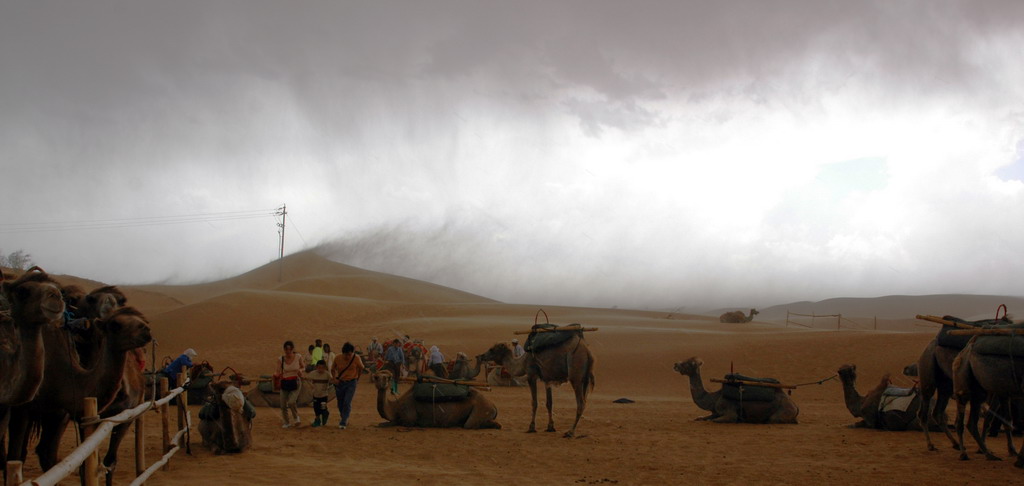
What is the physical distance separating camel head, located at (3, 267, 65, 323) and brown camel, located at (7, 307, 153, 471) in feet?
2.99

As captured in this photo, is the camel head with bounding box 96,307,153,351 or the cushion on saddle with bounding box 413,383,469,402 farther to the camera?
the cushion on saddle with bounding box 413,383,469,402

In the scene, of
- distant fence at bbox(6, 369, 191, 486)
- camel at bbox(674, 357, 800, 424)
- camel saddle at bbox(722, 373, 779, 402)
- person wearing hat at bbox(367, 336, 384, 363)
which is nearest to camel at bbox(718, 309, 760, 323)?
person wearing hat at bbox(367, 336, 384, 363)

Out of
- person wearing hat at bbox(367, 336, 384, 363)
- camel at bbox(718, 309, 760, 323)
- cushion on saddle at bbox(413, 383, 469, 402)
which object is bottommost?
person wearing hat at bbox(367, 336, 384, 363)

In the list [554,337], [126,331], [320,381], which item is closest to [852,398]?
[554,337]

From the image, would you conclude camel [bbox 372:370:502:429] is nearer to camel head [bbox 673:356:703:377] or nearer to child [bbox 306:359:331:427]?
child [bbox 306:359:331:427]

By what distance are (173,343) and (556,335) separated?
4204 centimetres

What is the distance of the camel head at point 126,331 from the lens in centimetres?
817

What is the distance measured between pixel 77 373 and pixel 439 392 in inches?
369

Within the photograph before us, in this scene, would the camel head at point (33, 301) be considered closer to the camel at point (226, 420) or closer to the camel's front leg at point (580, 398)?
the camel at point (226, 420)

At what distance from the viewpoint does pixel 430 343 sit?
4700cm

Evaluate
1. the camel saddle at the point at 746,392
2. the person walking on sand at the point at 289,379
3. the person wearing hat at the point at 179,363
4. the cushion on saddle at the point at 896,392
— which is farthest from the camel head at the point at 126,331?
the cushion on saddle at the point at 896,392

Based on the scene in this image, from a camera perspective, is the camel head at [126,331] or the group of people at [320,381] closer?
the camel head at [126,331]

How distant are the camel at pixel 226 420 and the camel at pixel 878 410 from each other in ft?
42.2

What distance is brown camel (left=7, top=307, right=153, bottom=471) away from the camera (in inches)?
324
